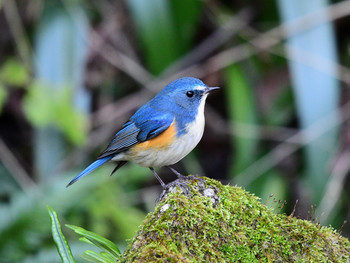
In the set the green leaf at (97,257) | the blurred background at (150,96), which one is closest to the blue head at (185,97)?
the blurred background at (150,96)

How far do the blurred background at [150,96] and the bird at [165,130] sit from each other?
1.13 meters

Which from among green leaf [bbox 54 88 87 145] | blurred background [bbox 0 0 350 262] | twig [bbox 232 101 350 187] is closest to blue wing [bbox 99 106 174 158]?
blurred background [bbox 0 0 350 262]

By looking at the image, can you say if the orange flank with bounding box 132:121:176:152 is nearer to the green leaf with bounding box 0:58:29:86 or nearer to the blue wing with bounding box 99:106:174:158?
the blue wing with bounding box 99:106:174:158

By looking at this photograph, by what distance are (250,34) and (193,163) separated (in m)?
1.51

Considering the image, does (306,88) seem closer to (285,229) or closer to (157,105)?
(157,105)

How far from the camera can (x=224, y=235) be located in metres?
2.04

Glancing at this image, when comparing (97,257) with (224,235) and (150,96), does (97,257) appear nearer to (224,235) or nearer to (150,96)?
(224,235)

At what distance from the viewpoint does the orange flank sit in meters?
3.38

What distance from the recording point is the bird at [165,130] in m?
3.38

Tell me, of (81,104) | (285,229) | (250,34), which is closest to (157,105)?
(285,229)

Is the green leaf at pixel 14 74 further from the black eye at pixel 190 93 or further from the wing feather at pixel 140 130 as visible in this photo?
the black eye at pixel 190 93

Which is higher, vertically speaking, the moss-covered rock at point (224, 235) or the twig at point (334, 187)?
the moss-covered rock at point (224, 235)

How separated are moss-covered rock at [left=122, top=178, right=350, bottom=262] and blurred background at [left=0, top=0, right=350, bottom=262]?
7.74ft

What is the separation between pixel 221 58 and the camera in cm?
580
